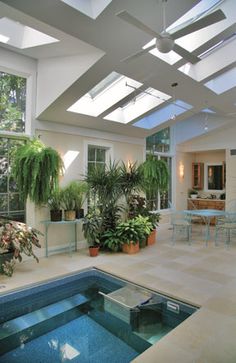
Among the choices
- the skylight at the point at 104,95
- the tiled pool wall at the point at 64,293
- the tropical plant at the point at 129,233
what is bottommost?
the tiled pool wall at the point at 64,293

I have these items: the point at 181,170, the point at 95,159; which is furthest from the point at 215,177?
the point at 95,159

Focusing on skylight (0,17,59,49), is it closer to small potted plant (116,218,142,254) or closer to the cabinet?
small potted plant (116,218,142,254)

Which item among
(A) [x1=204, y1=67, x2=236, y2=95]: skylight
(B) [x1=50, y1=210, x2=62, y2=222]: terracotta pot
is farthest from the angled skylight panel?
(B) [x1=50, y1=210, x2=62, y2=222]: terracotta pot

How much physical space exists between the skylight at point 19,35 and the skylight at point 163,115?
3.04m

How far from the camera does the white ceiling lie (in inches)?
115

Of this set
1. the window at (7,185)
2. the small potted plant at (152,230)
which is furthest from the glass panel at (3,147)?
the small potted plant at (152,230)

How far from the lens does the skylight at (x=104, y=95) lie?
512 centimetres

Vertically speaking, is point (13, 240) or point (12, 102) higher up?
point (12, 102)

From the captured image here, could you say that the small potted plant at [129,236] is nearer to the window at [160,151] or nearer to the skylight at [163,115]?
the window at [160,151]

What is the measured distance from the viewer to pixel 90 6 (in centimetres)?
298

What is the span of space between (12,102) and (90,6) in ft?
8.22

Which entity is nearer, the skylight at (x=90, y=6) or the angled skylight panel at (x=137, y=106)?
the skylight at (x=90, y=6)

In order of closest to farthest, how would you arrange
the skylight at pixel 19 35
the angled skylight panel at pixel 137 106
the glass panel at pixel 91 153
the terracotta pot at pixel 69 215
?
the skylight at pixel 19 35, the terracotta pot at pixel 69 215, the angled skylight panel at pixel 137 106, the glass panel at pixel 91 153

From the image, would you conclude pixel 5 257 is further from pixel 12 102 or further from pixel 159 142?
pixel 159 142
